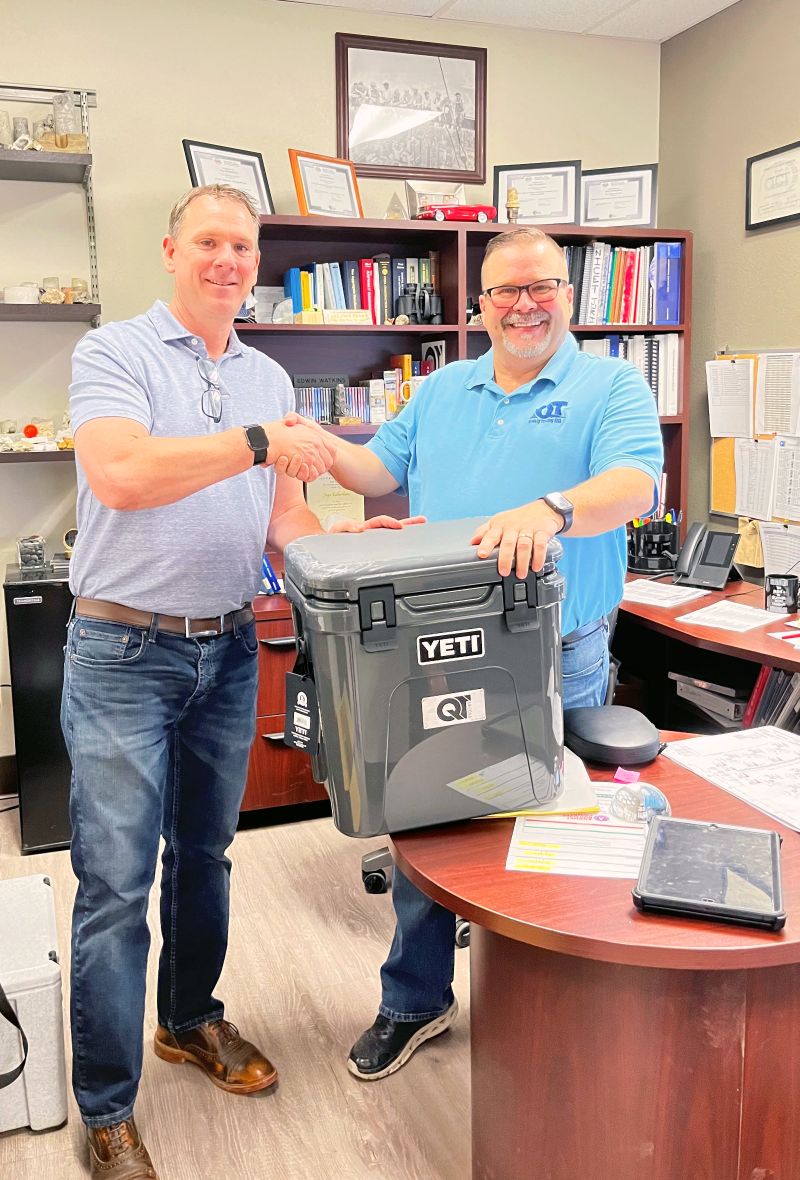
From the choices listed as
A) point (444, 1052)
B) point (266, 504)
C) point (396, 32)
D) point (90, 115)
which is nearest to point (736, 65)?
point (396, 32)

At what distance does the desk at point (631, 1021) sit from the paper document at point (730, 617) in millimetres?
1475

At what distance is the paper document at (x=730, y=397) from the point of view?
346 cm

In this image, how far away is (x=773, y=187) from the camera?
3287 mm

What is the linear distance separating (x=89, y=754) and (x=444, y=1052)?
100 centimetres

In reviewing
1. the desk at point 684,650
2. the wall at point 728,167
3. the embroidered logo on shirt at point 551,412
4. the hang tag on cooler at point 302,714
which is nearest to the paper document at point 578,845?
the hang tag on cooler at point 302,714

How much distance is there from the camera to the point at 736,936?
1.09 meters

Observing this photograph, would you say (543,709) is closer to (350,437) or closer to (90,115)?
(350,437)

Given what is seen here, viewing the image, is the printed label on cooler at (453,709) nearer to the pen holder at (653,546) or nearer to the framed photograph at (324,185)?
the pen holder at (653,546)

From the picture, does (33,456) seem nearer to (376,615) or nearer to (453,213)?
(453,213)

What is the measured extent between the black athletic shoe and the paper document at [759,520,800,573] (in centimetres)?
199

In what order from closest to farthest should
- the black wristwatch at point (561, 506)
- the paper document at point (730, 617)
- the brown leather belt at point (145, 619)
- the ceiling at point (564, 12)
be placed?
1. the black wristwatch at point (561, 506)
2. the brown leather belt at point (145, 619)
3. the paper document at point (730, 617)
4. the ceiling at point (564, 12)

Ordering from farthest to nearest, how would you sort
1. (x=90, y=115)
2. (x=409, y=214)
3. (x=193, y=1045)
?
(x=409, y=214) → (x=90, y=115) → (x=193, y=1045)

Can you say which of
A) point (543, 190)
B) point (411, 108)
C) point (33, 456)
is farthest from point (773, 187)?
point (33, 456)

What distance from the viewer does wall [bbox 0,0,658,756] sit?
321cm
